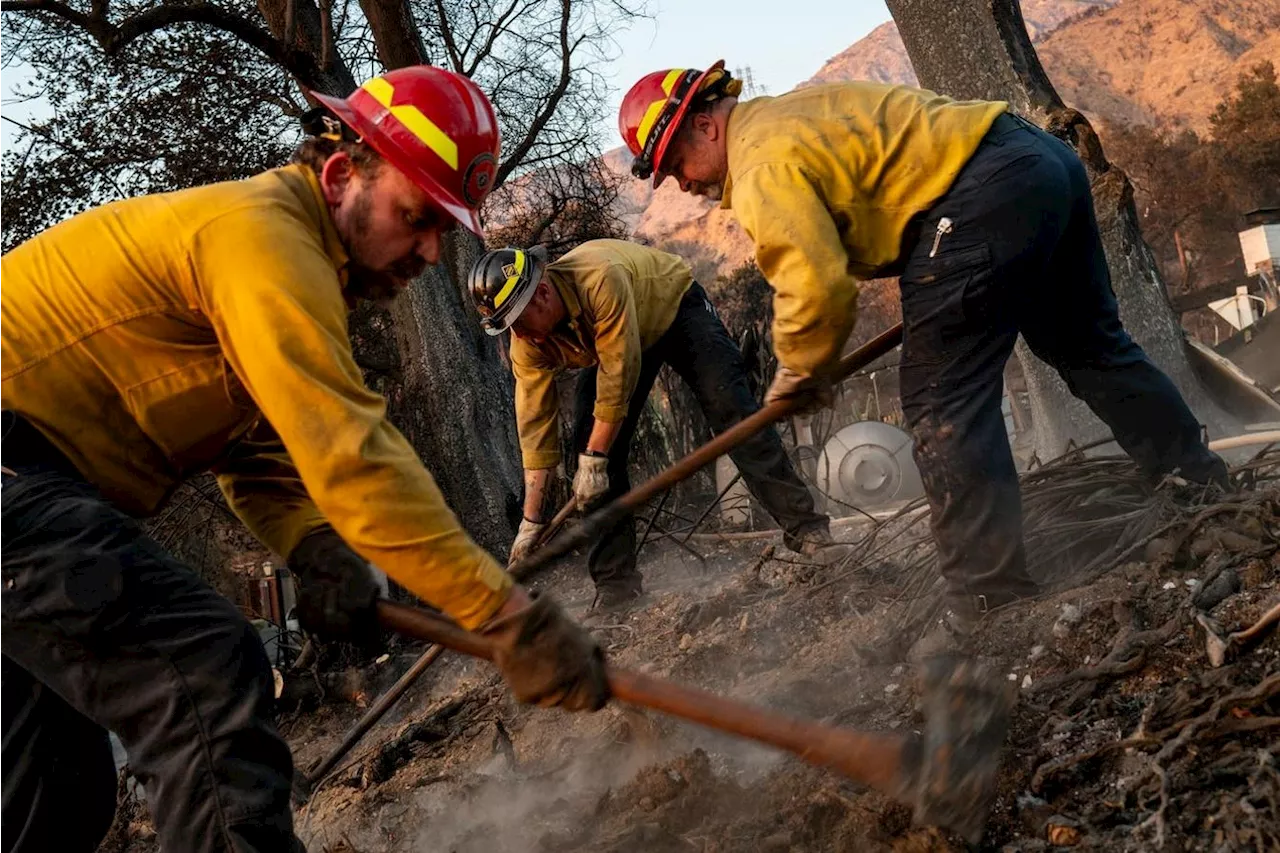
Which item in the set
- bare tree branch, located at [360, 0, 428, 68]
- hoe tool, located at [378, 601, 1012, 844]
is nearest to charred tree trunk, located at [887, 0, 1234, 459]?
hoe tool, located at [378, 601, 1012, 844]

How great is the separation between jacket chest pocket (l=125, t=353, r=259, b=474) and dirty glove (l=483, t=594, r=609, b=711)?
2.45ft

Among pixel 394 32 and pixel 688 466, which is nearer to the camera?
pixel 688 466

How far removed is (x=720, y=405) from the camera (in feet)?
16.5

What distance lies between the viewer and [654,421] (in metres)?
10.1

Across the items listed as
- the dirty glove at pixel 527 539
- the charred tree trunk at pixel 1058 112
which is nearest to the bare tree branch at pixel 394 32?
the charred tree trunk at pixel 1058 112

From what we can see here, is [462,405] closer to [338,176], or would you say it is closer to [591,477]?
[591,477]

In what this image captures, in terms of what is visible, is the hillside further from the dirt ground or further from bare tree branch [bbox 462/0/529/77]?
the dirt ground

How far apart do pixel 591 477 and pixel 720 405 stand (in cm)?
70

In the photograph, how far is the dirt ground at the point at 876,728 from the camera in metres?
2.30

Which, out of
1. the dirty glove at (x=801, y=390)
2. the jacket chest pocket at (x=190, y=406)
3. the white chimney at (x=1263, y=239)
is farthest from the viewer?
the white chimney at (x=1263, y=239)

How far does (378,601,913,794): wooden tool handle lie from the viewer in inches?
81.7

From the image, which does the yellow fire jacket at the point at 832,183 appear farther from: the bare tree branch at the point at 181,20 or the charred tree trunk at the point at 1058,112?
the bare tree branch at the point at 181,20

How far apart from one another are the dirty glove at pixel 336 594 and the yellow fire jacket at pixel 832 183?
1.42m

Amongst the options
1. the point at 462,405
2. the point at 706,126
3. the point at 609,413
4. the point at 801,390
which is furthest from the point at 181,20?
the point at 801,390
